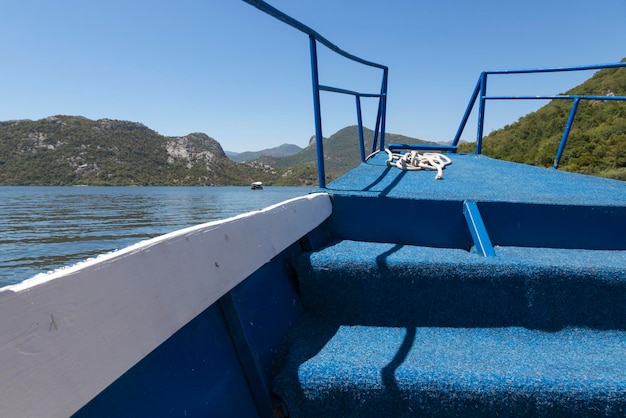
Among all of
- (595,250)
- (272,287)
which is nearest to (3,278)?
(272,287)

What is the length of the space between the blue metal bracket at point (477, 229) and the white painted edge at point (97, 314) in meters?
1.21

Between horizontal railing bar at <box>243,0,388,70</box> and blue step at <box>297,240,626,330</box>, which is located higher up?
horizontal railing bar at <box>243,0,388,70</box>

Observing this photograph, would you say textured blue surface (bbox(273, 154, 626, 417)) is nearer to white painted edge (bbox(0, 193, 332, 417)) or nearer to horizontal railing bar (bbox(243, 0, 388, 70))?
white painted edge (bbox(0, 193, 332, 417))

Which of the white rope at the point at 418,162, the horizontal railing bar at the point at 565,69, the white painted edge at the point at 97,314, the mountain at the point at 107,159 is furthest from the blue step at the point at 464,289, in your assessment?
the mountain at the point at 107,159

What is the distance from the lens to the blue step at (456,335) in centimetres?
110

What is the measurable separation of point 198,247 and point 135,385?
341mm

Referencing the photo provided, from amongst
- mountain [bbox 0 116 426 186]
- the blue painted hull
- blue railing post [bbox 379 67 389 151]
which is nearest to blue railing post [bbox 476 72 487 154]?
blue railing post [bbox 379 67 389 151]

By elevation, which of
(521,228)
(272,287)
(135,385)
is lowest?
(521,228)

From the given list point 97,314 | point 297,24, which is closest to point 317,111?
point 297,24

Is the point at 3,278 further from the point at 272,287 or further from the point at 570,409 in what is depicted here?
the point at 570,409

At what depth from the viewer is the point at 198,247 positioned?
37.9 inches

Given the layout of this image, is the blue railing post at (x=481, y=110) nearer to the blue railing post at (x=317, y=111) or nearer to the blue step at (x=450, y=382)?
the blue railing post at (x=317, y=111)

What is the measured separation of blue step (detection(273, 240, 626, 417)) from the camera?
3.62 feet

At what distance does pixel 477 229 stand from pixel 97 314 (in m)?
1.75
